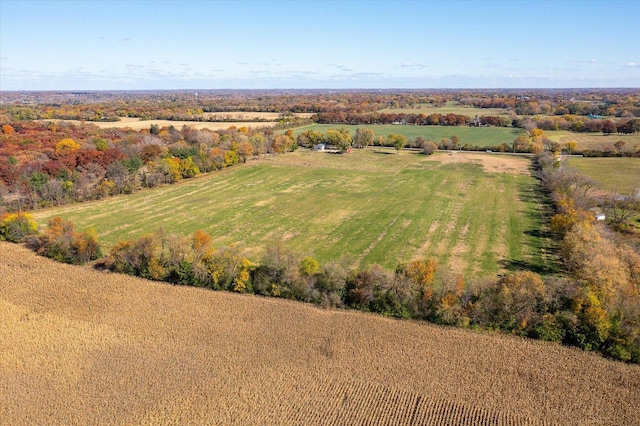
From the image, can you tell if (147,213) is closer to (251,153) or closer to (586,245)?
(251,153)

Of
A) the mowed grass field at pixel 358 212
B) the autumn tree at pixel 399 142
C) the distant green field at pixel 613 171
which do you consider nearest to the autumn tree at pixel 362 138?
the autumn tree at pixel 399 142

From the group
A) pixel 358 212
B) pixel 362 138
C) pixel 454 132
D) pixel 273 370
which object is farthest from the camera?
pixel 454 132

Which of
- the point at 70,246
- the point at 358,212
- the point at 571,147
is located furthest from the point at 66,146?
the point at 571,147

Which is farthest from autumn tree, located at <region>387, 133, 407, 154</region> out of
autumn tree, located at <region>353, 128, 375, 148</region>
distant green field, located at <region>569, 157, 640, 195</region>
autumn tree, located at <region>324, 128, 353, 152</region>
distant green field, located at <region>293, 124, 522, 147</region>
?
distant green field, located at <region>569, 157, 640, 195</region>

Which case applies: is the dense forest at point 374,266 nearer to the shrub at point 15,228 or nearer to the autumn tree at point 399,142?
the shrub at point 15,228

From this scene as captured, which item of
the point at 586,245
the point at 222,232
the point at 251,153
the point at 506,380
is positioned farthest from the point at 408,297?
the point at 251,153

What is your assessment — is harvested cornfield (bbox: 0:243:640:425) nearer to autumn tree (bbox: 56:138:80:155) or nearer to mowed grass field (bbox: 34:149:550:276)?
mowed grass field (bbox: 34:149:550:276)

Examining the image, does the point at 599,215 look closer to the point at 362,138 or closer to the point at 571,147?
the point at 571,147
